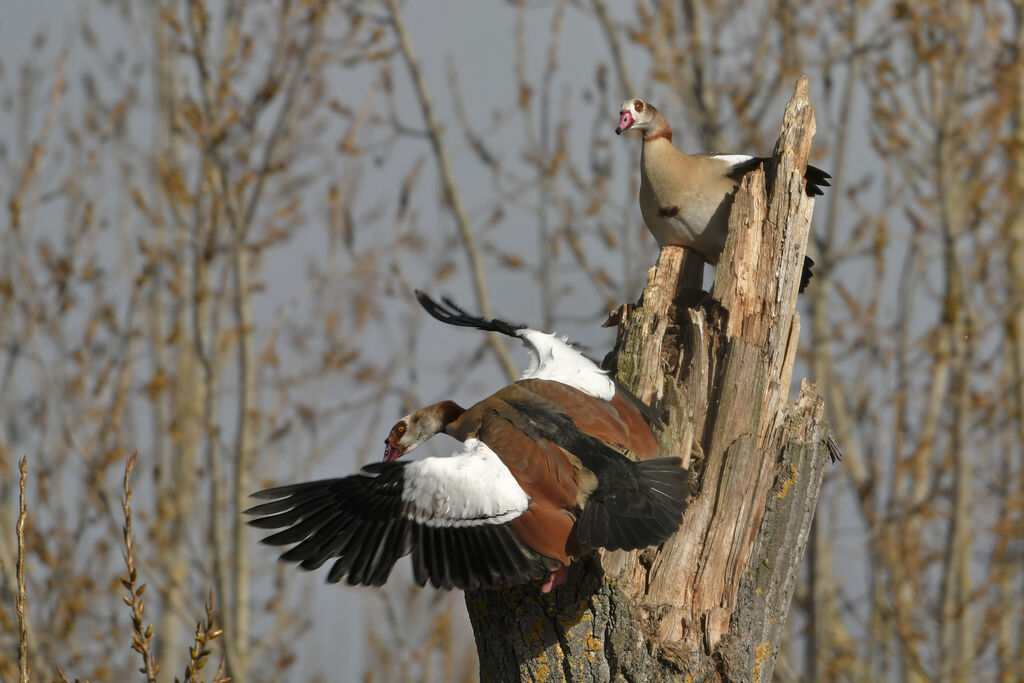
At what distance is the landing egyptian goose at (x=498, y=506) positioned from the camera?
3467 mm

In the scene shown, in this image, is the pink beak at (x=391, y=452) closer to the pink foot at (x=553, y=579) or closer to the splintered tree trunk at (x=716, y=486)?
the splintered tree trunk at (x=716, y=486)

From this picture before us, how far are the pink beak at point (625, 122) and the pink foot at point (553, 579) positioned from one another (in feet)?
8.72

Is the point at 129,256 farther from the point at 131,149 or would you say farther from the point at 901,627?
the point at 901,627

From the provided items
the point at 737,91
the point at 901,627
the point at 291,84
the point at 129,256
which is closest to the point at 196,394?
the point at 129,256

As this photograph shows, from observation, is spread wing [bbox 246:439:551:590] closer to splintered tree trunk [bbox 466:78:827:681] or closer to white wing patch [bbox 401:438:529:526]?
white wing patch [bbox 401:438:529:526]

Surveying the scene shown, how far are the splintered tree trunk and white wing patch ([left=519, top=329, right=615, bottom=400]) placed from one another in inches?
6.8

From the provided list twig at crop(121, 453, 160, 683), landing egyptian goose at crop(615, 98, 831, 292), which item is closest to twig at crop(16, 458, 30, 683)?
twig at crop(121, 453, 160, 683)

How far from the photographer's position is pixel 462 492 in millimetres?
3617

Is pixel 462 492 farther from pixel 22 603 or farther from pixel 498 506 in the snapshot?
pixel 22 603

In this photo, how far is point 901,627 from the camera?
831 centimetres

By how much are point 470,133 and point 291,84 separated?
1.90 meters

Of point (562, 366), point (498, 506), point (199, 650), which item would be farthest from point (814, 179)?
point (199, 650)

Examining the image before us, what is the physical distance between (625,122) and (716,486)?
216 centimetres

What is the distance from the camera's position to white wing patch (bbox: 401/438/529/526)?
141 inches
